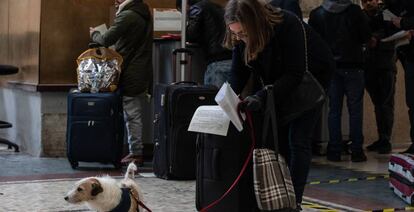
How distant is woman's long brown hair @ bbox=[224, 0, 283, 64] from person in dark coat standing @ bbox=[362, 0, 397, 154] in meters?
4.44

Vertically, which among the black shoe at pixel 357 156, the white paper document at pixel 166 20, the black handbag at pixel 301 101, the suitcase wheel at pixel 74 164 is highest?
the white paper document at pixel 166 20

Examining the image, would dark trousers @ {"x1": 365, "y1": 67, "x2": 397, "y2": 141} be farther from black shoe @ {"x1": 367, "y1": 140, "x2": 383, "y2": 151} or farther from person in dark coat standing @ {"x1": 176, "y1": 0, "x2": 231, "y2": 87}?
person in dark coat standing @ {"x1": 176, "y1": 0, "x2": 231, "y2": 87}

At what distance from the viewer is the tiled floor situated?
5.69 meters

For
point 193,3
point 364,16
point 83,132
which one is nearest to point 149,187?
point 83,132

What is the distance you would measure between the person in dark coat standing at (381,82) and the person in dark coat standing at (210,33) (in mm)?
1917

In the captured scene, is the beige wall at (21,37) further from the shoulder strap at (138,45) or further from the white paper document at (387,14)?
the white paper document at (387,14)

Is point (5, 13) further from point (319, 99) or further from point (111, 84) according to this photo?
point (319, 99)

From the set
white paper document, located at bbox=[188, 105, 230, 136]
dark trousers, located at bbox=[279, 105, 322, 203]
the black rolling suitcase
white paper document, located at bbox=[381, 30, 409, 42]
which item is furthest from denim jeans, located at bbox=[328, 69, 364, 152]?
white paper document, located at bbox=[188, 105, 230, 136]

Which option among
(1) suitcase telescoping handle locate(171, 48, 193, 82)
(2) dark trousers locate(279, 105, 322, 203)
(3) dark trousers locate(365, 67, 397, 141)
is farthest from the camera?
(3) dark trousers locate(365, 67, 397, 141)

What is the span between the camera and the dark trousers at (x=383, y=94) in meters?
8.97

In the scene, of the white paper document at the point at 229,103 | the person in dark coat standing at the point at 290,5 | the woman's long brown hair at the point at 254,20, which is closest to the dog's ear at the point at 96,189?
the white paper document at the point at 229,103

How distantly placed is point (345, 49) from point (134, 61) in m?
2.13

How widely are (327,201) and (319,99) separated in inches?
60.3

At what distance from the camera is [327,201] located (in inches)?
234
